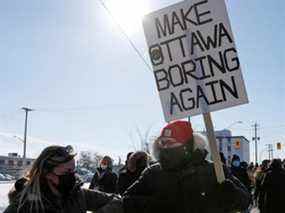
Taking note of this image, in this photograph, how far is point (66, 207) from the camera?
381cm

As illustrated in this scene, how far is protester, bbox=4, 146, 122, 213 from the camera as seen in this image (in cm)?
367

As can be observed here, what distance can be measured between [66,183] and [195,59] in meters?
1.42

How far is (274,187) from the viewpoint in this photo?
9.27 metres

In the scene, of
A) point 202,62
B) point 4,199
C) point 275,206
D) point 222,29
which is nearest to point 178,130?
point 202,62

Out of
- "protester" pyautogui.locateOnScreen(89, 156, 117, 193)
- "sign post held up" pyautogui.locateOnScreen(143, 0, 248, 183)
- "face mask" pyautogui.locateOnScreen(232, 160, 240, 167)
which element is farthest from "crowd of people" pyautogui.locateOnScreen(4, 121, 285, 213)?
"face mask" pyautogui.locateOnScreen(232, 160, 240, 167)

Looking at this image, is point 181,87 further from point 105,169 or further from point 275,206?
point 105,169

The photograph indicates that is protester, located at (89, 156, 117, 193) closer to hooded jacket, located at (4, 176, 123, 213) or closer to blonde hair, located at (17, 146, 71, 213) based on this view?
hooded jacket, located at (4, 176, 123, 213)

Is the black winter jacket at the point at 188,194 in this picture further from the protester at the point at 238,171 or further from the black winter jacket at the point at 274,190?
the protester at the point at 238,171

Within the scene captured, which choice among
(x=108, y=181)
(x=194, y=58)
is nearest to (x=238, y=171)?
(x=108, y=181)

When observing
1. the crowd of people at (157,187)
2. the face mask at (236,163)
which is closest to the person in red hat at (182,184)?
the crowd of people at (157,187)

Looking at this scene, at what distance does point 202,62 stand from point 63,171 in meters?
1.40

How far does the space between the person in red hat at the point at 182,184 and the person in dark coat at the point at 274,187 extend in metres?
5.32

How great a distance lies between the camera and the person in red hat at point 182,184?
3.93 m

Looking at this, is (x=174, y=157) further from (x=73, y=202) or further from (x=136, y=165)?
(x=136, y=165)
